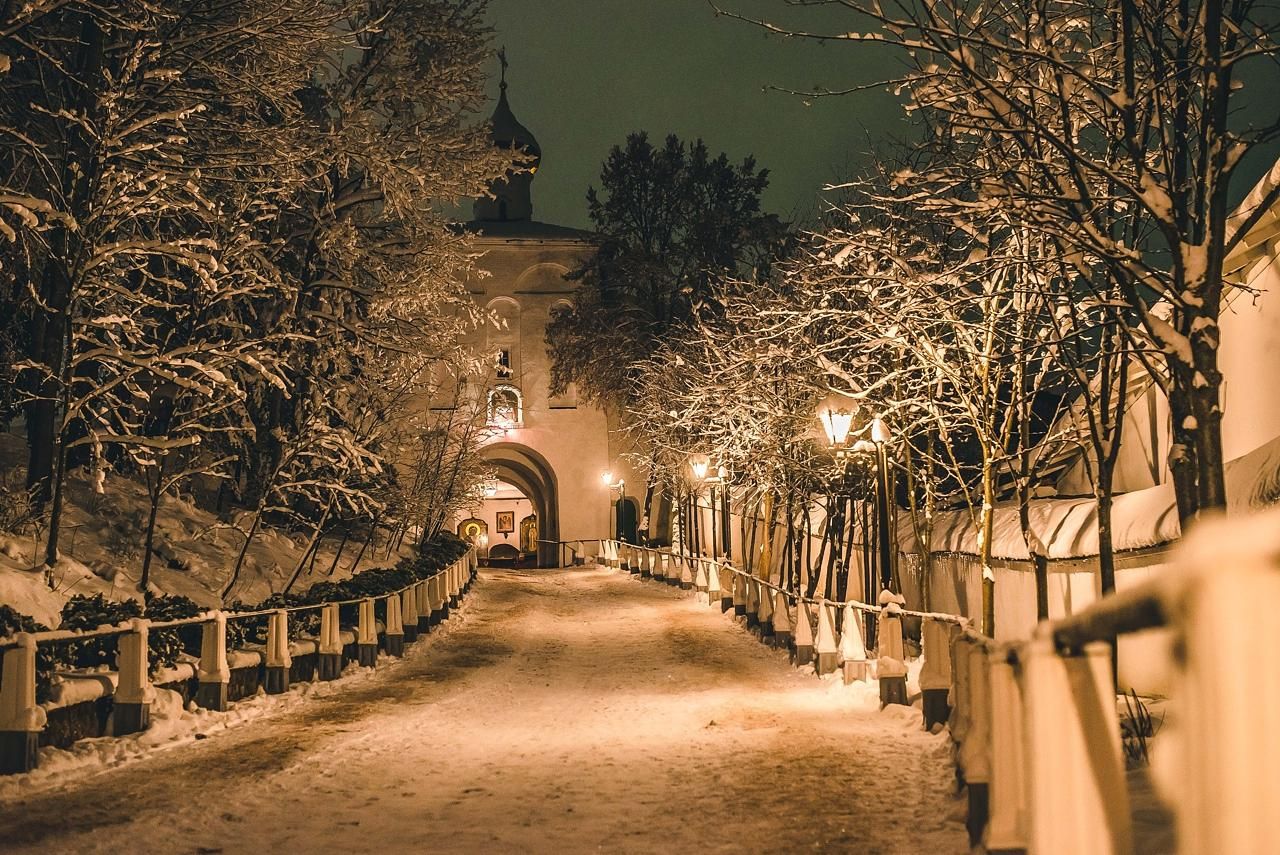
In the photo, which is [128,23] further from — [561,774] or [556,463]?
[556,463]

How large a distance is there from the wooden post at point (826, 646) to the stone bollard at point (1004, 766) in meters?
11.1

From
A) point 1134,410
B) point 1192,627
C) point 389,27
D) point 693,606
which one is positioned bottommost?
point 693,606

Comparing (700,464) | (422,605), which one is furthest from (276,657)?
(700,464)

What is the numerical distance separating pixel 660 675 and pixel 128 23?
1067 centimetres

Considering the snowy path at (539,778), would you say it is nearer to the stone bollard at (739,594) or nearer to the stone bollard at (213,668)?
the stone bollard at (213,668)

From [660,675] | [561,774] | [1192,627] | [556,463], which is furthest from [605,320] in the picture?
[1192,627]

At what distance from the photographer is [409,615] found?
21.8 m

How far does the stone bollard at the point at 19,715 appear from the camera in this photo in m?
8.96

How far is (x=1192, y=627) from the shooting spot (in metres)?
1.86

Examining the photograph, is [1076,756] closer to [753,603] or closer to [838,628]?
[838,628]

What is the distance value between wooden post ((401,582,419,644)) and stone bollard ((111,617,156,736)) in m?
10.6

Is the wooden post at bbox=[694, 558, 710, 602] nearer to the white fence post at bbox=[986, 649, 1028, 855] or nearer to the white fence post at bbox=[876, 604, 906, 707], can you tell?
the white fence post at bbox=[876, 604, 906, 707]

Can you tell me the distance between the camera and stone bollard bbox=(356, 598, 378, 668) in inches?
711

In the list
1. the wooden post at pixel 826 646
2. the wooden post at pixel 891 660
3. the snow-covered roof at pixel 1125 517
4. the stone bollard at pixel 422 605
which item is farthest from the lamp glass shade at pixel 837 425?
the stone bollard at pixel 422 605
